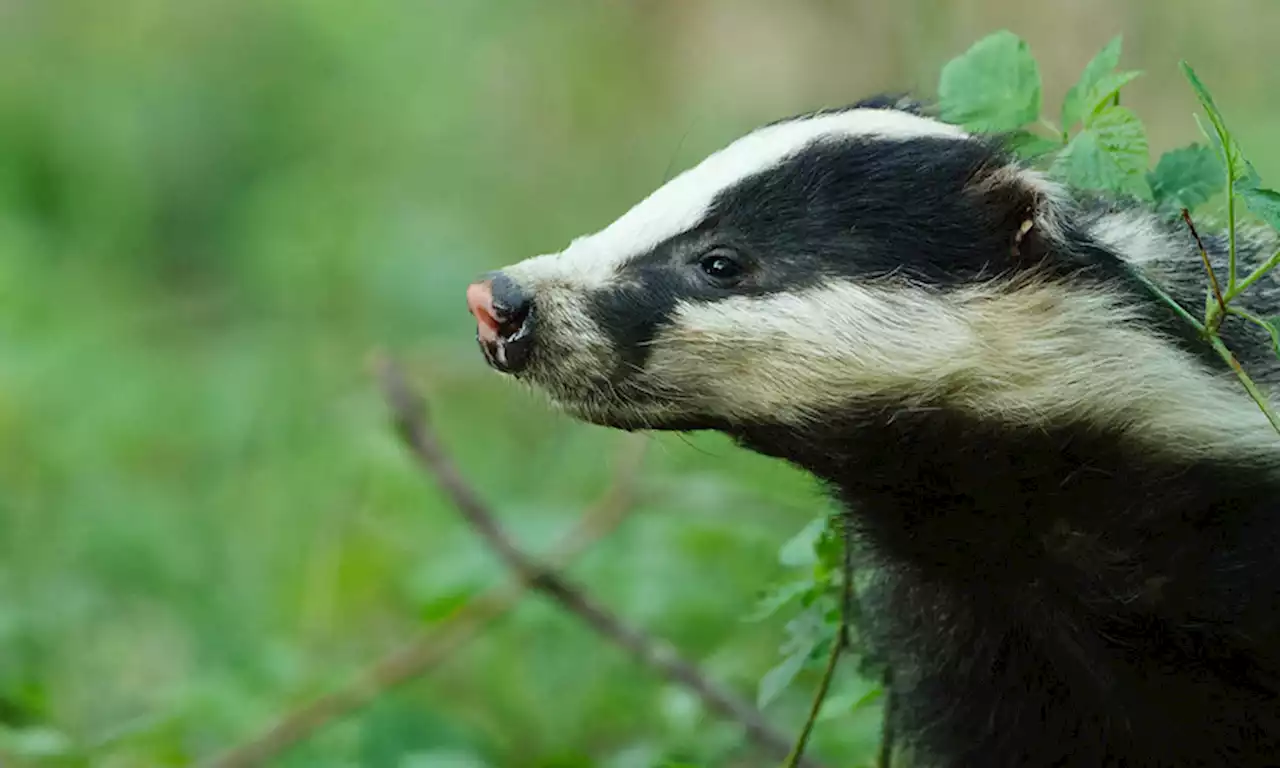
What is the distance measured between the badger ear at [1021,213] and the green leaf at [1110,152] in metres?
0.13

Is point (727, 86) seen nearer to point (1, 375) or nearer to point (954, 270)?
point (1, 375)

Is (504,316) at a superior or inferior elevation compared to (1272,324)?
superior

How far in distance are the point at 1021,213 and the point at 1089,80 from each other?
8.6 inches

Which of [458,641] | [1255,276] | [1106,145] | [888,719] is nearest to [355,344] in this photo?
[458,641]

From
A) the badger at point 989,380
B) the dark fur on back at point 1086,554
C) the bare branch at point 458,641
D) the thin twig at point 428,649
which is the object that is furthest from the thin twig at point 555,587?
the badger at point 989,380

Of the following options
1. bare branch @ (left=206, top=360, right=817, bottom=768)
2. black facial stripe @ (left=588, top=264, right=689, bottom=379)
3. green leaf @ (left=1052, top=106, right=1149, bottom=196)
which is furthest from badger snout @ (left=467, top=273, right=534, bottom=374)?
bare branch @ (left=206, top=360, right=817, bottom=768)

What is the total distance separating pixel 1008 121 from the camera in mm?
2801

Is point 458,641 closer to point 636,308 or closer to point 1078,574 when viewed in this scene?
point 636,308

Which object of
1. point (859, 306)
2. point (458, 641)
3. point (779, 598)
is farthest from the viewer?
point (458, 641)

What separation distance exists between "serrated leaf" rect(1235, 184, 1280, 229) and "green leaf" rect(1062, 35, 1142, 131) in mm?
300

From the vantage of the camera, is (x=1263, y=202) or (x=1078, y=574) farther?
(x=1078, y=574)

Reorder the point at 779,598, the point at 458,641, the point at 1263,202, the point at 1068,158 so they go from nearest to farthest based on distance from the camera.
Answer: the point at 1263,202, the point at 1068,158, the point at 779,598, the point at 458,641

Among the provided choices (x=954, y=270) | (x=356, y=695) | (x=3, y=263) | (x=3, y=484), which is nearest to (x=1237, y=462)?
(x=954, y=270)

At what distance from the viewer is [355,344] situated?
7.52m
